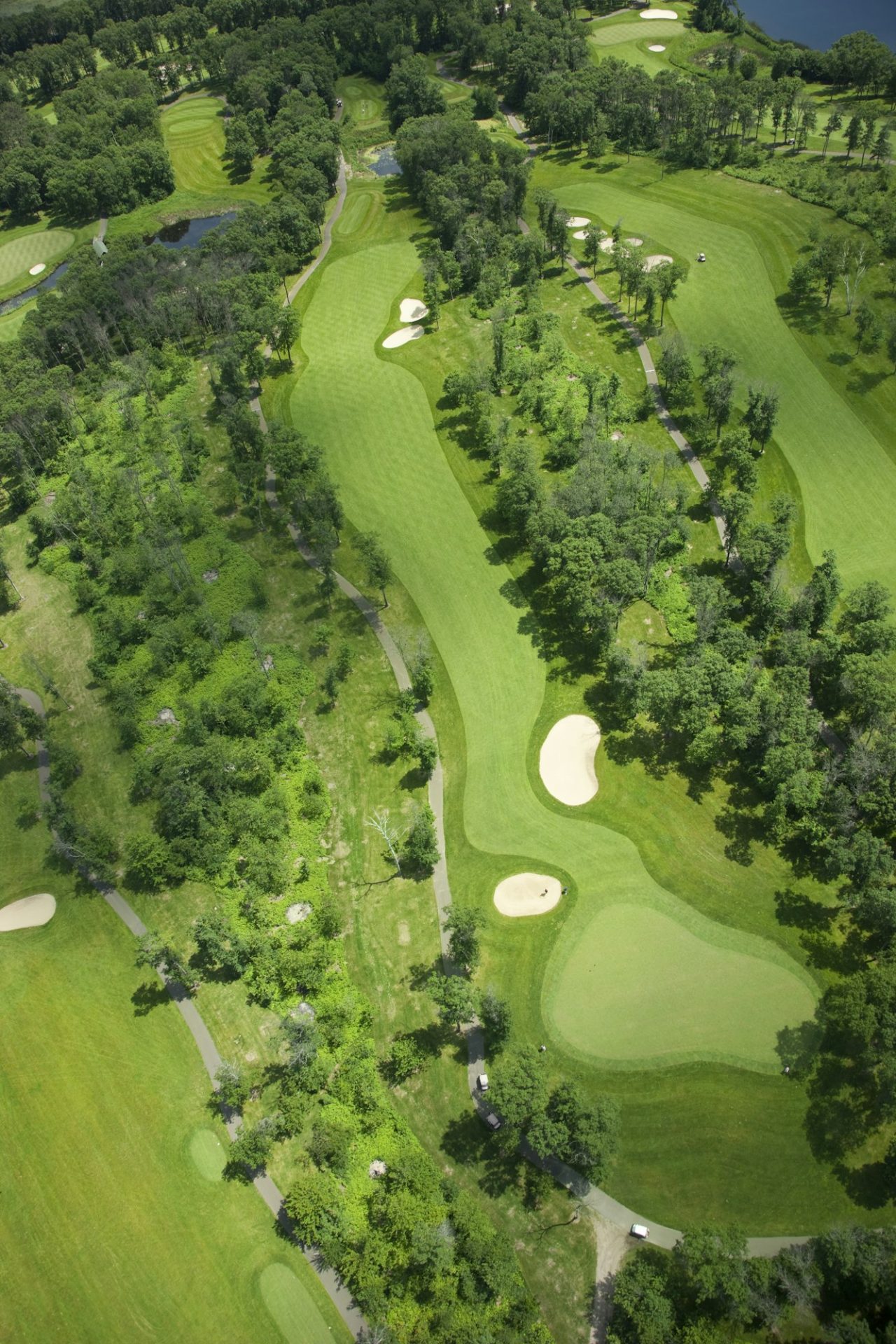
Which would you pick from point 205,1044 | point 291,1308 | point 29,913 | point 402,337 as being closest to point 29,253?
point 402,337

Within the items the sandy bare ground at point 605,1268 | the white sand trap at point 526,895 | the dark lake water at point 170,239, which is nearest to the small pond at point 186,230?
the dark lake water at point 170,239

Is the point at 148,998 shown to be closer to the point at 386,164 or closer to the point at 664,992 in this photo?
the point at 664,992

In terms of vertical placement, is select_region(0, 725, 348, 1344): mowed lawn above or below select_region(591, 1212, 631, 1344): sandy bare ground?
above

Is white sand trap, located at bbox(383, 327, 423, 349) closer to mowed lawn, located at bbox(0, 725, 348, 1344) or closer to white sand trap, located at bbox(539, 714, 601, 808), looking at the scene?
white sand trap, located at bbox(539, 714, 601, 808)

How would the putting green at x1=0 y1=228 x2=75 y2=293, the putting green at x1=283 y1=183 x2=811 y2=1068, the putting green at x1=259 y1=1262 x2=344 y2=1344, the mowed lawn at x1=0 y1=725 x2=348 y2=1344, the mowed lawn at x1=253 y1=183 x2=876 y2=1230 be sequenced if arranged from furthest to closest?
the putting green at x1=0 y1=228 x2=75 y2=293 → the putting green at x1=283 y1=183 x2=811 y2=1068 → the mowed lawn at x1=253 y1=183 x2=876 y2=1230 → the mowed lawn at x1=0 y1=725 x2=348 y2=1344 → the putting green at x1=259 y1=1262 x2=344 y2=1344

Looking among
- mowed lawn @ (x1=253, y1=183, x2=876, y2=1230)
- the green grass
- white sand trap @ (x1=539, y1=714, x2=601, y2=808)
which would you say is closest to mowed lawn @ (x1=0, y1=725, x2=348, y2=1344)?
mowed lawn @ (x1=253, y1=183, x2=876, y2=1230)

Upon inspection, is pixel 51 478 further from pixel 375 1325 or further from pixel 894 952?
pixel 894 952

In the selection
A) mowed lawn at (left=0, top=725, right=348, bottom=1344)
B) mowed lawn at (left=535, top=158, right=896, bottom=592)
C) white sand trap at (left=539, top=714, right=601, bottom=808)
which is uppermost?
mowed lawn at (left=535, top=158, right=896, bottom=592)
